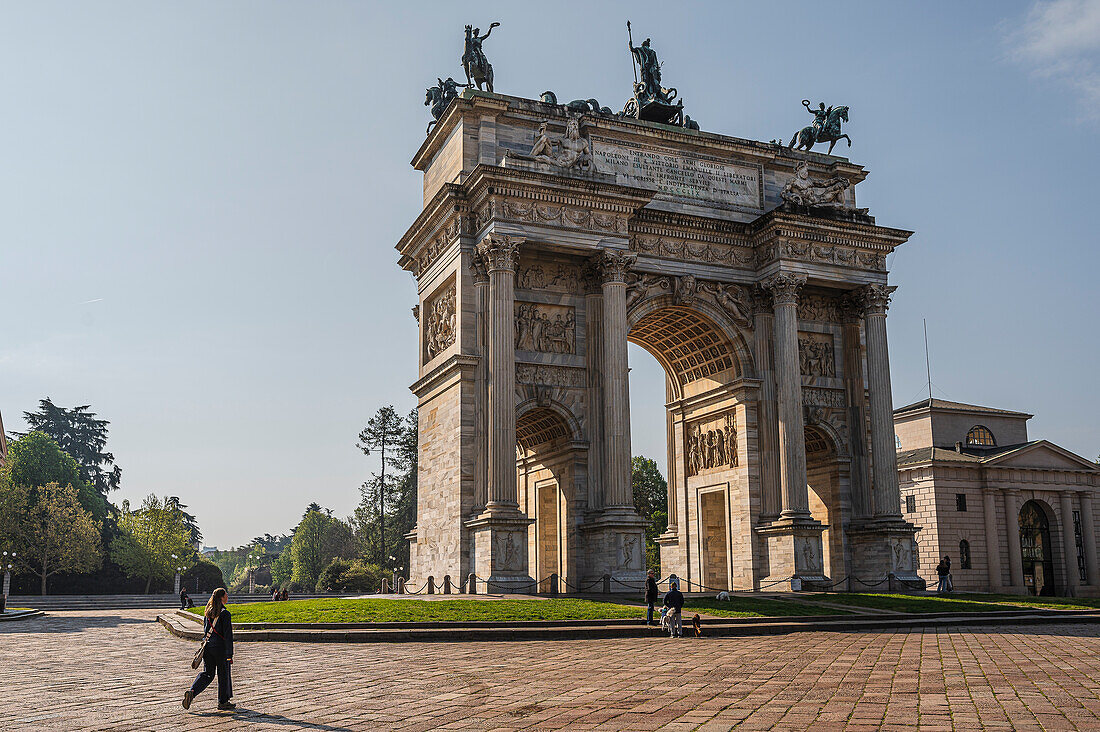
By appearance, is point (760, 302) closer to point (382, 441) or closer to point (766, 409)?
point (766, 409)

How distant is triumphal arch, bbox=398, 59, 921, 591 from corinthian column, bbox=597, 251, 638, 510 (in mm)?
78

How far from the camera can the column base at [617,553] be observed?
100ft

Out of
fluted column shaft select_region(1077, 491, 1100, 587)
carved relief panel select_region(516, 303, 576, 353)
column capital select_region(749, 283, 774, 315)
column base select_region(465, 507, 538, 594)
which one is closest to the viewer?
column base select_region(465, 507, 538, 594)

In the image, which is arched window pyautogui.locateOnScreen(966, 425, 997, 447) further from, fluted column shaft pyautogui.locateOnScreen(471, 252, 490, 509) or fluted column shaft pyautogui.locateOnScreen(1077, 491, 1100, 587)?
fluted column shaft pyautogui.locateOnScreen(471, 252, 490, 509)

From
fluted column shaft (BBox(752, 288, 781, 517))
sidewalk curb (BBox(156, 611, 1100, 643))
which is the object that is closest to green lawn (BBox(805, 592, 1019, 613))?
sidewalk curb (BBox(156, 611, 1100, 643))

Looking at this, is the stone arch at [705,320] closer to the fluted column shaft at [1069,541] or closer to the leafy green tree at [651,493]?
the fluted column shaft at [1069,541]

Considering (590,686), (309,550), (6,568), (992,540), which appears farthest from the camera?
(309,550)

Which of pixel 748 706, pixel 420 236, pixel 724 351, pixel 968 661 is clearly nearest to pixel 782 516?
pixel 724 351

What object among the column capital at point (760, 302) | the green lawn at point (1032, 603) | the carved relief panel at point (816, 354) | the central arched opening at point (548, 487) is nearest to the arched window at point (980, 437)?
the carved relief panel at point (816, 354)

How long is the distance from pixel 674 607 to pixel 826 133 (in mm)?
26995

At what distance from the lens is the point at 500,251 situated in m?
32.3

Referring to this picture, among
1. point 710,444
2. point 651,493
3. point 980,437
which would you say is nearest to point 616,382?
point 710,444

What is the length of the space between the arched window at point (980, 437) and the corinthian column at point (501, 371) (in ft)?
139

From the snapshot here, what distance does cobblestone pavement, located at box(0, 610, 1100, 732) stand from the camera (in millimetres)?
10023
